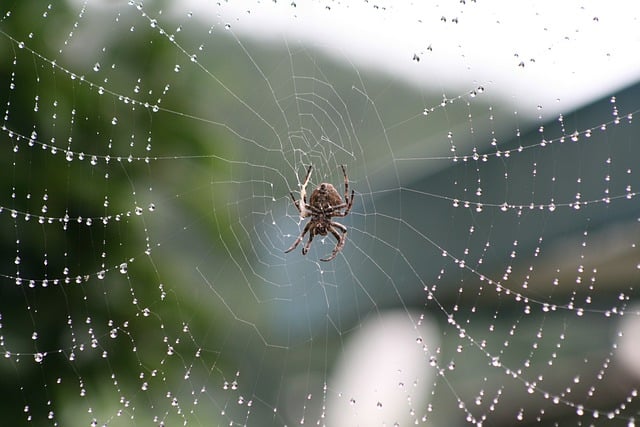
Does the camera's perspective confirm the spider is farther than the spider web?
Yes

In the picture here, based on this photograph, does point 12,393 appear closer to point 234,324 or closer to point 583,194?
point 234,324

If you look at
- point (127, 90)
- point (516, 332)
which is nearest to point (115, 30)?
point (127, 90)

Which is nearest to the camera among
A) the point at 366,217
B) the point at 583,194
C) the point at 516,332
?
the point at 583,194

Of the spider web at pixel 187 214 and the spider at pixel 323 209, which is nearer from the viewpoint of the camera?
the spider web at pixel 187 214

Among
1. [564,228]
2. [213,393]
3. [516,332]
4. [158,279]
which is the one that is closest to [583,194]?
[564,228]

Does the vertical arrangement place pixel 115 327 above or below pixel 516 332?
below

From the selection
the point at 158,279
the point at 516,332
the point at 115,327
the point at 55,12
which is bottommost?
the point at 115,327

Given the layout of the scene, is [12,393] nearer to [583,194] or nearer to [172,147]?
[172,147]

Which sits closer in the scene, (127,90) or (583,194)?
(127,90)

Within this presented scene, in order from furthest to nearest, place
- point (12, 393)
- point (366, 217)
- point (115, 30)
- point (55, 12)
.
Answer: point (366, 217) → point (115, 30) → point (55, 12) → point (12, 393)
